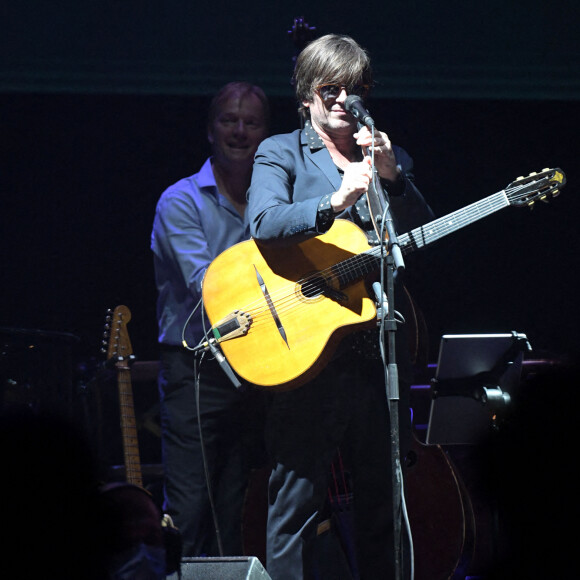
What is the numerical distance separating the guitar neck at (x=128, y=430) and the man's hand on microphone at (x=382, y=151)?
6.28 feet

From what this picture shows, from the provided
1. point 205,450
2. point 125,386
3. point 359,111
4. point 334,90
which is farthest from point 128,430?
point 359,111

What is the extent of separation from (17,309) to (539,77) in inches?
131

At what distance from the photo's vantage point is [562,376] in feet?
3.12

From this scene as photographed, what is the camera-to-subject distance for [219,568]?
7.22ft

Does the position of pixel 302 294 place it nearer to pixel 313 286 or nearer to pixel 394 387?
pixel 313 286

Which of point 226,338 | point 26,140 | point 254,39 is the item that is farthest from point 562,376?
point 26,140

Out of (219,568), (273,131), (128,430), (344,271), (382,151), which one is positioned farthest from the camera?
(273,131)

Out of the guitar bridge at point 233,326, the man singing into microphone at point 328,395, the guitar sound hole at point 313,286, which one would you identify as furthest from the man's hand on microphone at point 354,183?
the guitar bridge at point 233,326

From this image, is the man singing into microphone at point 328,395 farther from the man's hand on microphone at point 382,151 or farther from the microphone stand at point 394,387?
the microphone stand at point 394,387

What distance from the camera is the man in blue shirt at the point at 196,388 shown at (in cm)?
346

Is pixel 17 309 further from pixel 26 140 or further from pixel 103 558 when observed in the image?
pixel 103 558

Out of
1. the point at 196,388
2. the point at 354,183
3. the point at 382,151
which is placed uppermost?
the point at 382,151

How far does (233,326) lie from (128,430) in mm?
1300

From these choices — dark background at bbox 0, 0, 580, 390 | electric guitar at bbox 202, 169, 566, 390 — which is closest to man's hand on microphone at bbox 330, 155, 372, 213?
electric guitar at bbox 202, 169, 566, 390
